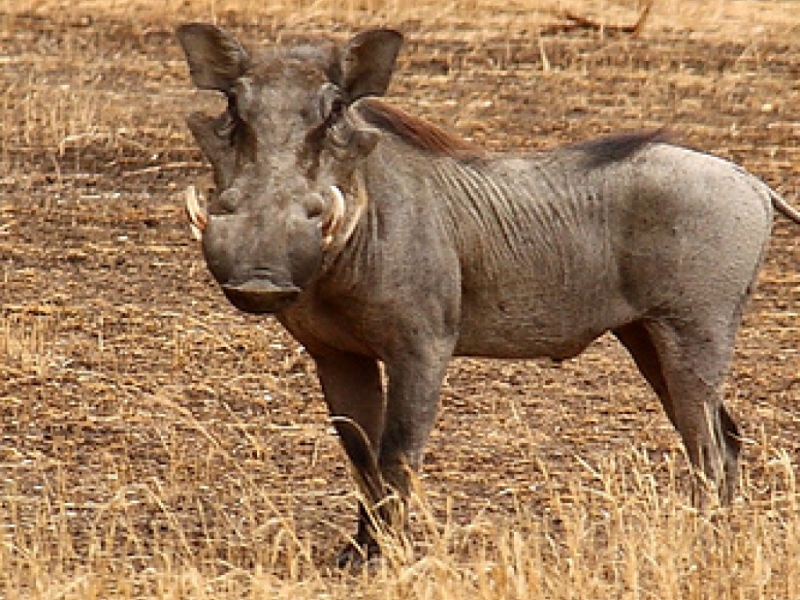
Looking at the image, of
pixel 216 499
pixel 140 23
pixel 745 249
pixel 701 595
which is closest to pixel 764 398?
pixel 745 249

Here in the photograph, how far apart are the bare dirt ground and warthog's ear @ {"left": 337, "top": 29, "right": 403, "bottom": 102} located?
94 centimetres

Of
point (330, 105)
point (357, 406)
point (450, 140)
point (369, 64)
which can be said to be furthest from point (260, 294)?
point (450, 140)

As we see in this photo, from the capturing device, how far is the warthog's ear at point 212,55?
4.90m

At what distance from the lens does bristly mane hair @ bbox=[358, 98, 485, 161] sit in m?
5.22

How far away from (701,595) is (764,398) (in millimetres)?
2525

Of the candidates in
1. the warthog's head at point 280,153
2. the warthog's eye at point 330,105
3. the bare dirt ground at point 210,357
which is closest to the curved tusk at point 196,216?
the warthog's head at point 280,153

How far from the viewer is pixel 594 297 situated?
17.6 ft

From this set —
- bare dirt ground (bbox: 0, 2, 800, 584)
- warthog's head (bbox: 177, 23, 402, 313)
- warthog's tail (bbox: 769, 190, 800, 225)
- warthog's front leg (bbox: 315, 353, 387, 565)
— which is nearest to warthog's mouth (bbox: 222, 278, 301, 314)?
warthog's head (bbox: 177, 23, 402, 313)

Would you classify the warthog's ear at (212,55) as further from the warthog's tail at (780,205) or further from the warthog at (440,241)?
the warthog's tail at (780,205)

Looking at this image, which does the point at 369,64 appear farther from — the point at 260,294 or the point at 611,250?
the point at 611,250

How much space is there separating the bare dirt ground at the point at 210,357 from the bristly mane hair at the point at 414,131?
70 cm

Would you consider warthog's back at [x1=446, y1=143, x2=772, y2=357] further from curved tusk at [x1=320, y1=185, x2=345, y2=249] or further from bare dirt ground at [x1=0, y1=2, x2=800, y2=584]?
curved tusk at [x1=320, y1=185, x2=345, y2=249]

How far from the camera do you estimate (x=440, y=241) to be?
16.9 feet

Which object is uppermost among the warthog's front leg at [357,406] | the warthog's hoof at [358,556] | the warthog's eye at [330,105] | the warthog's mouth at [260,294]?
the warthog's eye at [330,105]
